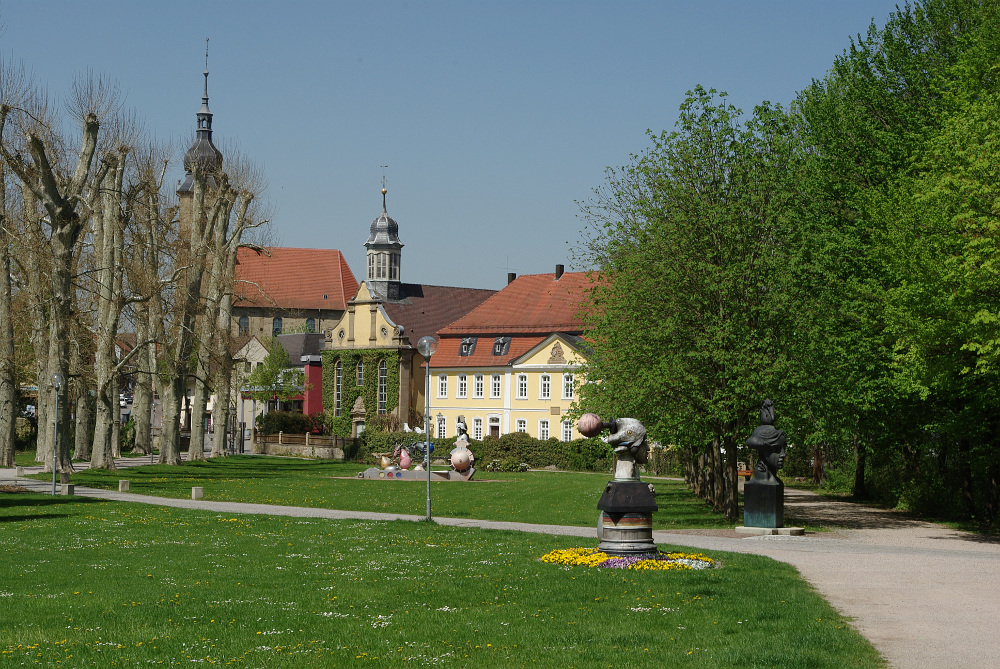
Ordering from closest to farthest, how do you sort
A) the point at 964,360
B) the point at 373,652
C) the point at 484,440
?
the point at 373,652 < the point at 964,360 < the point at 484,440

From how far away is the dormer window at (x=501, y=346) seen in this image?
74.7 m

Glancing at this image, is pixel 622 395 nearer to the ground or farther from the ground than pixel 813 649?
farther from the ground

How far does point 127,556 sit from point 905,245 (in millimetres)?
17289

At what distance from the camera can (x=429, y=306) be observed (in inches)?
3634

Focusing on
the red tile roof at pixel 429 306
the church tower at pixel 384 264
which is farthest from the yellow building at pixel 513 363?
the church tower at pixel 384 264

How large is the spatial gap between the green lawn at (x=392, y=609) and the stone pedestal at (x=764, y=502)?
5.66m

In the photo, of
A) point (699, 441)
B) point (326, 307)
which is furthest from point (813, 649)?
point (326, 307)

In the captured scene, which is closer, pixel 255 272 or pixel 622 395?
pixel 622 395

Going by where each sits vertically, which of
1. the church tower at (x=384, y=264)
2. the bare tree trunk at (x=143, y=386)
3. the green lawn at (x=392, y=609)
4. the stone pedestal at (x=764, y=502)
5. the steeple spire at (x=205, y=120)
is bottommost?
the green lawn at (x=392, y=609)

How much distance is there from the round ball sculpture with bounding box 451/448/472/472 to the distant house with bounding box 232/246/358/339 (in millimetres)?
65690

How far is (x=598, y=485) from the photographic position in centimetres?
4234

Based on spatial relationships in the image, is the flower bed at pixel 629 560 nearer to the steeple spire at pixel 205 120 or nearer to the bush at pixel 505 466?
the bush at pixel 505 466

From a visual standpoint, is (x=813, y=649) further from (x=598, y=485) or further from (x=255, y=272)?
(x=255, y=272)

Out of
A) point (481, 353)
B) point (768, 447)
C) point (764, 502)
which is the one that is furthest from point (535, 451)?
point (768, 447)
